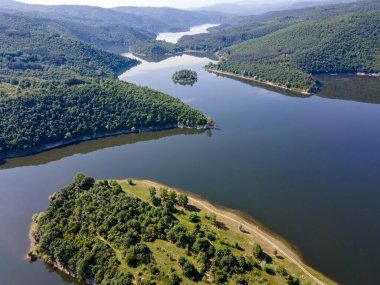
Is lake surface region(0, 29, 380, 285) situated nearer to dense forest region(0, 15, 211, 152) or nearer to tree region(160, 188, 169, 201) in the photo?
dense forest region(0, 15, 211, 152)

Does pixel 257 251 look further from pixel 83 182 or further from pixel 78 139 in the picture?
pixel 78 139

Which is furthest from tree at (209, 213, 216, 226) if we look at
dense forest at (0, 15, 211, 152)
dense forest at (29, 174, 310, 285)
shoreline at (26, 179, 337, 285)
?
dense forest at (0, 15, 211, 152)

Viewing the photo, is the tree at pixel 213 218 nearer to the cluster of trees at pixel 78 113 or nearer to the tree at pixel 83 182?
the tree at pixel 83 182

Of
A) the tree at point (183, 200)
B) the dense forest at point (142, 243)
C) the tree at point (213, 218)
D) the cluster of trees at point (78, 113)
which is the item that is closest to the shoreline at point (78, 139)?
the cluster of trees at point (78, 113)

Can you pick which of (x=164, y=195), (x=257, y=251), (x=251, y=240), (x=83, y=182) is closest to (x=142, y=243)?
(x=164, y=195)

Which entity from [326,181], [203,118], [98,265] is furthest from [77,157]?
[326,181]

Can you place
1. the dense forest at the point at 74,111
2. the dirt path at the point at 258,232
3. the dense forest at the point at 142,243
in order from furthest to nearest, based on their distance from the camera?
the dense forest at the point at 74,111
the dirt path at the point at 258,232
the dense forest at the point at 142,243
